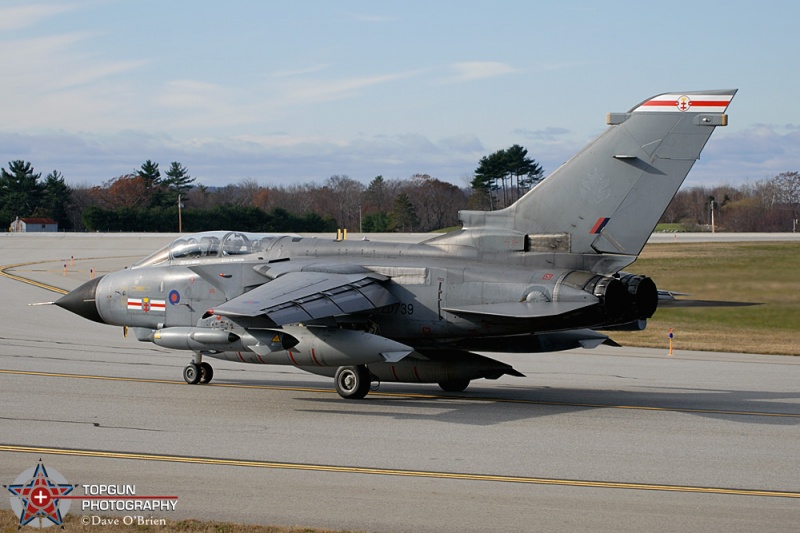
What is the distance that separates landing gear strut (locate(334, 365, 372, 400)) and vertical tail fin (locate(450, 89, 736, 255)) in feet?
13.7

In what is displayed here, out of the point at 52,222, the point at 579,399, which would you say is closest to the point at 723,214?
the point at 52,222

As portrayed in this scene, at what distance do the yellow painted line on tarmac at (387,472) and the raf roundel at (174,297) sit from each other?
20.1ft

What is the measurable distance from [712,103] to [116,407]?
11.1 m

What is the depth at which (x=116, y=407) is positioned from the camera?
50.4ft

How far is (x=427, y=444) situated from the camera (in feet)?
41.8

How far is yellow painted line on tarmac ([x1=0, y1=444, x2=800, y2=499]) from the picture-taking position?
10.3 metres

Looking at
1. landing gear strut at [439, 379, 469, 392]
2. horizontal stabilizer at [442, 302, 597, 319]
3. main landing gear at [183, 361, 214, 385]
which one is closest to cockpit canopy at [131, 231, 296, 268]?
main landing gear at [183, 361, 214, 385]

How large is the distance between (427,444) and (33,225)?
95.2 meters

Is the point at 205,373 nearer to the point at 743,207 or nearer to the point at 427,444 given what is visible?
the point at 427,444

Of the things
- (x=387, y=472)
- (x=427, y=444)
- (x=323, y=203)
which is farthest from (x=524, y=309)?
(x=323, y=203)

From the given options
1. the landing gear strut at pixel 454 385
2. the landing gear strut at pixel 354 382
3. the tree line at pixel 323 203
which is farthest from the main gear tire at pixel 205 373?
the tree line at pixel 323 203

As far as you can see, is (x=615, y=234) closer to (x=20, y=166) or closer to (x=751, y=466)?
(x=751, y=466)

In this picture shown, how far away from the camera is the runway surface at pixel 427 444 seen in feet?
31.2

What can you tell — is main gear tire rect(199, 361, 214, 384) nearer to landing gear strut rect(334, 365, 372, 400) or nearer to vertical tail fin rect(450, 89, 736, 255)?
landing gear strut rect(334, 365, 372, 400)
